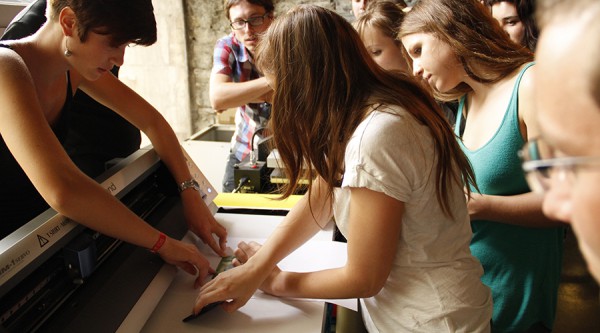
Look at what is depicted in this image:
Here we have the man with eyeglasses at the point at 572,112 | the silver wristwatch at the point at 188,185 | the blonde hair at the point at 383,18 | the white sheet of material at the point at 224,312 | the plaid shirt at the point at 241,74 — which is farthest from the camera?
the plaid shirt at the point at 241,74

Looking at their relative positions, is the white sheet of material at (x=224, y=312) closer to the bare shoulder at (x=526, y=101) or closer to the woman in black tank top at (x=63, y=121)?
the woman in black tank top at (x=63, y=121)

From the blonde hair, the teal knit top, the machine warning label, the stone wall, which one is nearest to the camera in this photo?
the machine warning label

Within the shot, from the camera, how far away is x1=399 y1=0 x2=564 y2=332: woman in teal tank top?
105 cm

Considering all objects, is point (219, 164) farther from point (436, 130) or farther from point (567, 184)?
point (567, 184)

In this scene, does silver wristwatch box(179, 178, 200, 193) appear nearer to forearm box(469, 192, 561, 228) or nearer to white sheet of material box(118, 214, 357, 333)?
white sheet of material box(118, 214, 357, 333)

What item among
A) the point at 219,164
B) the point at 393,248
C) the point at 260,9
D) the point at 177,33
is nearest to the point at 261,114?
the point at 260,9

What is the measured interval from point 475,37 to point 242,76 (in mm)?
1278

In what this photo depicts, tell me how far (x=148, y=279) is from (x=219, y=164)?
2.05 metres

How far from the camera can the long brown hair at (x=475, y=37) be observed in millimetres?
1091

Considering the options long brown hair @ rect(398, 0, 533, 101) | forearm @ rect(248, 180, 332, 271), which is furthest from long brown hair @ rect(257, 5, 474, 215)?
long brown hair @ rect(398, 0, 533, 101)

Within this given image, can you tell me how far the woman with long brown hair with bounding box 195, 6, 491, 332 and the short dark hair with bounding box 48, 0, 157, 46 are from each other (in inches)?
11.3

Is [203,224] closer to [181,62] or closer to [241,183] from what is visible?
[241,183]

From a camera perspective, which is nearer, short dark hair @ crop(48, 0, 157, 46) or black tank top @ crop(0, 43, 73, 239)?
short dark hair @ crop(48, 0, 157, 46)

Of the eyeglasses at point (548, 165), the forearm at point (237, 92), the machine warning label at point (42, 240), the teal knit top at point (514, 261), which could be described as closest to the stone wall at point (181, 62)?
the forearm at point (237, 92)
